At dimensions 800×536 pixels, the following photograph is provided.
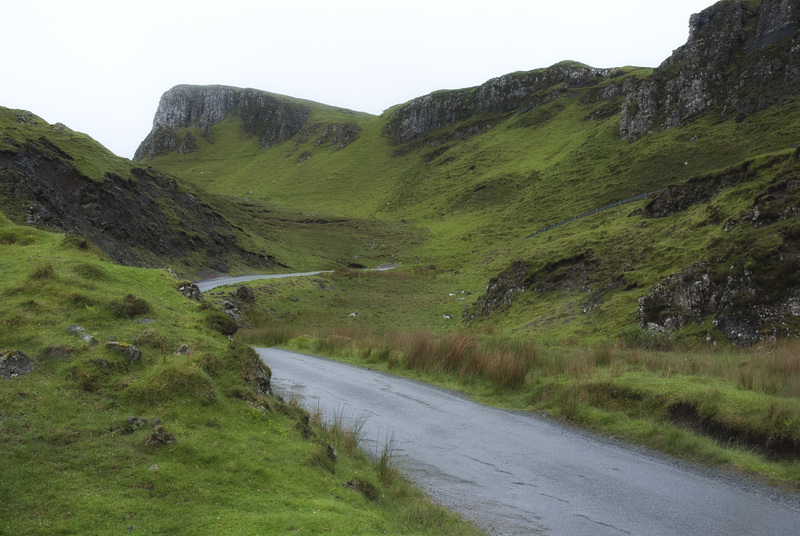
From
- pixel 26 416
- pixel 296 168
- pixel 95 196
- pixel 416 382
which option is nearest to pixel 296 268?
pixel 95 196

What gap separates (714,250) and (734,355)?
6286mm

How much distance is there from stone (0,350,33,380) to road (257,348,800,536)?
6871 millimetres

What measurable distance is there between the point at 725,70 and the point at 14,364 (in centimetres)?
8363

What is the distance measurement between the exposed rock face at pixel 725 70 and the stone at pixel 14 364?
73.6 meters

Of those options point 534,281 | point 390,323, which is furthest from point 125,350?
point 390,323

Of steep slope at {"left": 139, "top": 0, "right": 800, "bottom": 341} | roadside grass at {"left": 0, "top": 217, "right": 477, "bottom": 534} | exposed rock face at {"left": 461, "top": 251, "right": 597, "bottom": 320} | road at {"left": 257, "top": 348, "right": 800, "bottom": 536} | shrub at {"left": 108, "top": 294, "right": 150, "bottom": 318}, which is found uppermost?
steep slope at {"left": 139, "top": 0, "right": 800, "bottom": 341}

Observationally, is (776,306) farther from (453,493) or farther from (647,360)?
(453,493)

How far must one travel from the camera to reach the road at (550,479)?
7953 mm

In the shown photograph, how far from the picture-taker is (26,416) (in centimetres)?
706

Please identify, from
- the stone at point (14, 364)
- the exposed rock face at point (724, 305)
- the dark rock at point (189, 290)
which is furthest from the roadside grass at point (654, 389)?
the stone at point (14, 364)

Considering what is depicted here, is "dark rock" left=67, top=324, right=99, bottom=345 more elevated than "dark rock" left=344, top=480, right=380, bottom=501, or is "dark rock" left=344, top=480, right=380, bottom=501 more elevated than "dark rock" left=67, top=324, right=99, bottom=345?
"dark rock" left=67, top=324, right=99, bottom=345

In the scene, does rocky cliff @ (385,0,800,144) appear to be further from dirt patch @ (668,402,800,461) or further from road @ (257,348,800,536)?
road @ (257,348,800,536)

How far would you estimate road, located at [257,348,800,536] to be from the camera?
795 centimetres

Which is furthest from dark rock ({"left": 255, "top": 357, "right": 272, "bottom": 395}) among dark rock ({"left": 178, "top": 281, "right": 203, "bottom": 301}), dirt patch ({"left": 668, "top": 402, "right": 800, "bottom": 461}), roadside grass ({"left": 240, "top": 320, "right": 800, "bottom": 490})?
dirt patch ({"left": 668, "top": 402, "right": 800, "bottom": 461})
